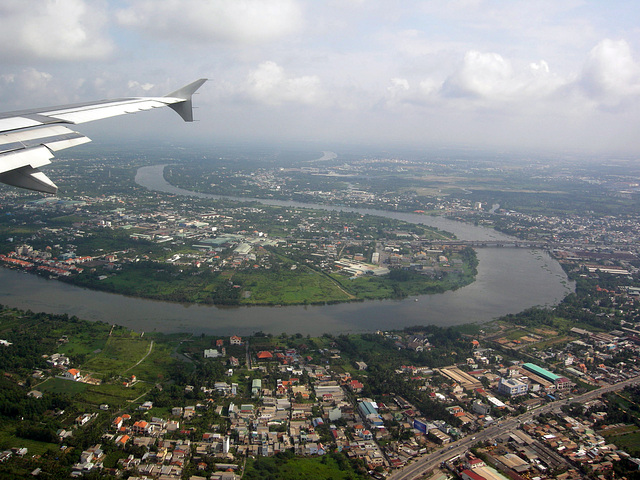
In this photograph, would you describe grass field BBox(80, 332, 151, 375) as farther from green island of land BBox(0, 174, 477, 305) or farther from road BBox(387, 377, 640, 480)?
road BBox(387, 377, 640, 480)

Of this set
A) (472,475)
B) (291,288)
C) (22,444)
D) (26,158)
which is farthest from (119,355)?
(26,158)

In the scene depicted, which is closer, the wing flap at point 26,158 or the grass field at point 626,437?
the wing flap at point 26,158

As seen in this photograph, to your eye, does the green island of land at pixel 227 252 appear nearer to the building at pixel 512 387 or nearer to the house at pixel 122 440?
the building at pixel 512 387

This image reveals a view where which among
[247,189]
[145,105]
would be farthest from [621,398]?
[247,189]

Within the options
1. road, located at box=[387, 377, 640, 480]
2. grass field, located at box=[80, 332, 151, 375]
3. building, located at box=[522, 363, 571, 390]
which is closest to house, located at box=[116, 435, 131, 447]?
grass field, located at box=[80, 332, 151, 375]

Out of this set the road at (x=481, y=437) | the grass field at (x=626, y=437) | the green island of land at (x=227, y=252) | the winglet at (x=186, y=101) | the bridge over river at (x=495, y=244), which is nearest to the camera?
the winglet at (x=186, y=101)

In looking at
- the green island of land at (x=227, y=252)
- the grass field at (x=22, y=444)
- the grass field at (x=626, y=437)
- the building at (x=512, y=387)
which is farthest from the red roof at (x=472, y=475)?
the green island of land at (x=227, y=252)

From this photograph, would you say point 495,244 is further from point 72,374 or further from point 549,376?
point 72,374
